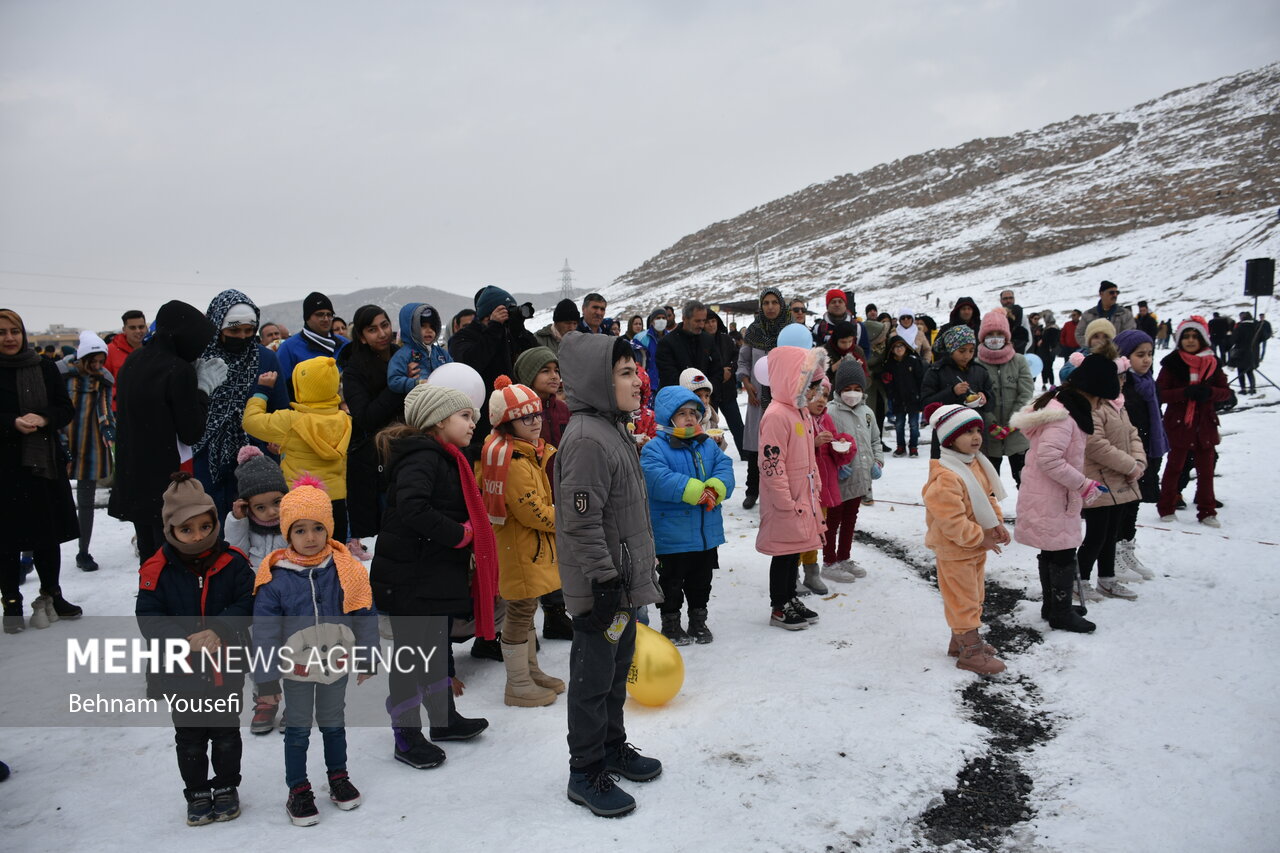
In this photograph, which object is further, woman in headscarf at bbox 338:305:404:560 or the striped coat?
the striped coat

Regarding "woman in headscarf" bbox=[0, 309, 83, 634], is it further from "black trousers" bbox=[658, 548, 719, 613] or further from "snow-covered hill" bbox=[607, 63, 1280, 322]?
"snow-covered hill" bbox=[607, 63, 1280, 322]

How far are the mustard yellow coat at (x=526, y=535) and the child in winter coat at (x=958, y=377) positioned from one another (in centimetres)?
426

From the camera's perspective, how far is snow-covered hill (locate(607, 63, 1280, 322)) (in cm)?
4394

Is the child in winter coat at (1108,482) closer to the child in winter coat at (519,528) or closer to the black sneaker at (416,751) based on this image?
the child in winter coat at (519,528)

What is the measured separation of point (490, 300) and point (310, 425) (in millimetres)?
1884

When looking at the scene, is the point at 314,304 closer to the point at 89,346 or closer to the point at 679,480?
the point at 89,346

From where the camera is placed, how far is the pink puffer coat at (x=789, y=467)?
16.5 ft

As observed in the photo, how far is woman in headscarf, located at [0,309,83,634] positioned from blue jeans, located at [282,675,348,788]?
11.2 feet

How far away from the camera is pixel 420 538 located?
144 inches

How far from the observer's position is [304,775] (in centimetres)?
318

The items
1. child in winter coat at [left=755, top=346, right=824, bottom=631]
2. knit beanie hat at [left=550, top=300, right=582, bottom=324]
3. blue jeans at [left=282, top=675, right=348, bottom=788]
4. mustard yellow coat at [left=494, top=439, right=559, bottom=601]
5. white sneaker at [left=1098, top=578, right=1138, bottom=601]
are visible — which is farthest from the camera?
knit beanie hat at [left=550, top=300, right=582, bottom=324]

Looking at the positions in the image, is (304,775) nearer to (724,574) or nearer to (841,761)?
(841,761)

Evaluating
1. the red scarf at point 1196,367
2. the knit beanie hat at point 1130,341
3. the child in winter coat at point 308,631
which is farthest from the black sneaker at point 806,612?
the red scarf at point 1196,367

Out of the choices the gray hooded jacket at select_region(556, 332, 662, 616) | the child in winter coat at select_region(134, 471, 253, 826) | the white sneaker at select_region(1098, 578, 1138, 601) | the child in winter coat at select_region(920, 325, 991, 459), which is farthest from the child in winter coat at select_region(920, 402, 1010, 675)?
the child in winter coat at select_region(134, 471, 253, 826)
